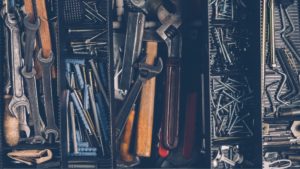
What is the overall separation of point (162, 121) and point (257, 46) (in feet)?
3.32

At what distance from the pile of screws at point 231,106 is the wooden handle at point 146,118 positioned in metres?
0.53

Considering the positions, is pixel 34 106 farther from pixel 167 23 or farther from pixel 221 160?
pixel 221 160

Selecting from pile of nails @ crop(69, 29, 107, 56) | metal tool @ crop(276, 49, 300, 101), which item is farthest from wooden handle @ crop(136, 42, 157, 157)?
metal tool @ crop(276, 49, 300, 101)

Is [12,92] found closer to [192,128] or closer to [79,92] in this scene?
[79,92]

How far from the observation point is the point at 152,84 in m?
3.10

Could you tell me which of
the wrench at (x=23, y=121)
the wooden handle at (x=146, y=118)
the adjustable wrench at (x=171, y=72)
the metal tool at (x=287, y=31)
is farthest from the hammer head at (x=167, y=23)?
the wrench at (x=23, y=121)

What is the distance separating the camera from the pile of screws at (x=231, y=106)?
307 cm

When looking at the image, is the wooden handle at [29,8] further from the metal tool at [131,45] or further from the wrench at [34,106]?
the metal tool at [131,45]

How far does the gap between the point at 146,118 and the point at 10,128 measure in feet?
3.72

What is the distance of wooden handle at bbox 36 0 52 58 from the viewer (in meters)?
2.94

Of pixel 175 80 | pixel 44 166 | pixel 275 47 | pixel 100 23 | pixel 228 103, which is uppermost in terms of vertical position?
pixel 100 23

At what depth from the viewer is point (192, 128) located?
310 centimetres

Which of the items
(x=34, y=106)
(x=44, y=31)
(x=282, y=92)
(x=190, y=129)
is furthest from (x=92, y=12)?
(x=282, y=92)

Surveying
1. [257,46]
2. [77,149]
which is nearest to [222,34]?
[257,46]
